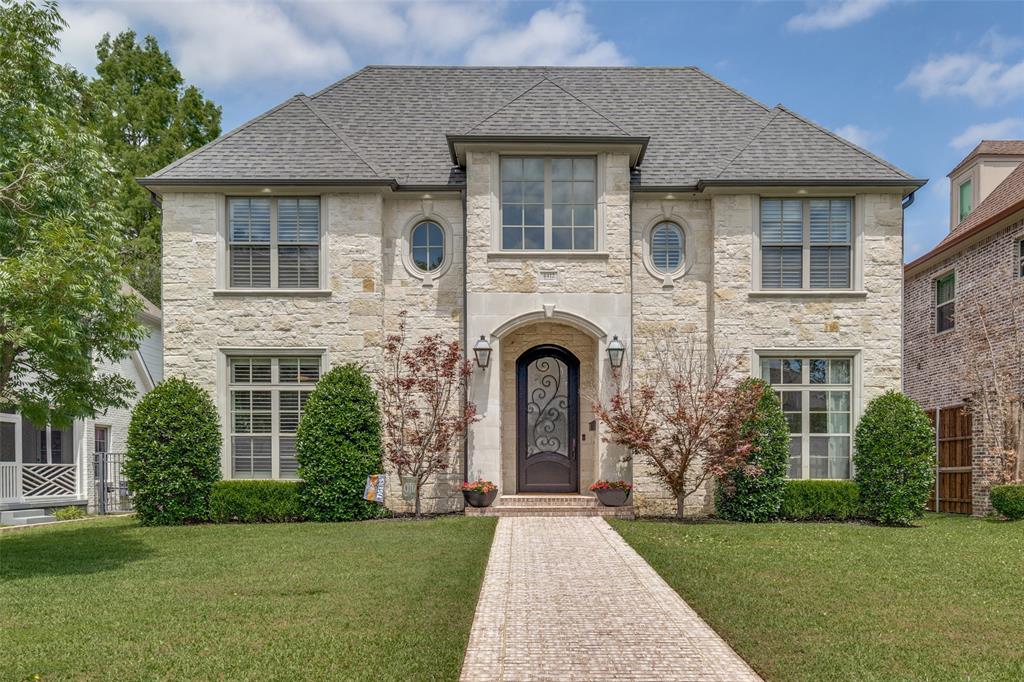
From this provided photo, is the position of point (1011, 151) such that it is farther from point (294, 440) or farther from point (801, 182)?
point (294, 440)

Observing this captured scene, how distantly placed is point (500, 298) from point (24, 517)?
11014 mm

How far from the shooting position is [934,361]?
20031 mm

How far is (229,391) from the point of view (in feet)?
49.0

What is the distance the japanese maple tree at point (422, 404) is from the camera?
47.3 ft

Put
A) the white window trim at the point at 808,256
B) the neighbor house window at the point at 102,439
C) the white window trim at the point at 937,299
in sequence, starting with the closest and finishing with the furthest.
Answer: the white window trim at the point at 808,256 < the white window trim at the point at 937,299 < the neighbor house window at the point at 102,439

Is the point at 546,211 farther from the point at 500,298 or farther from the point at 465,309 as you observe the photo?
the point at 465,309

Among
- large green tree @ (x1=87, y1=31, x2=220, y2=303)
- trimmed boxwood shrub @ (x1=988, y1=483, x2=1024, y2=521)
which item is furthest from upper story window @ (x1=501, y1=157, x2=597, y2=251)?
large green tree @ (x1=87, y1=31, x2=220, y2=303)

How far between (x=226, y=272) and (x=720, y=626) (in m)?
11.3

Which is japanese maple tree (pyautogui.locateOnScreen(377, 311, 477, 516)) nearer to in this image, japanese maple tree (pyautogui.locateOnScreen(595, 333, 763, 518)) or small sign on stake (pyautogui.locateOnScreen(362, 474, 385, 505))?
small sign on stake (pyautogui.locateOnScreen(362, 474, 385, 505))

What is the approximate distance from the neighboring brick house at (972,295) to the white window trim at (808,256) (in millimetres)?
3607

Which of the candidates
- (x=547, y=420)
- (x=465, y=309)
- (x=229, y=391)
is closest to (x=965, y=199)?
(x=547, y=420)

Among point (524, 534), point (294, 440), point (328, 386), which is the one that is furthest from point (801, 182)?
point (294, 440)

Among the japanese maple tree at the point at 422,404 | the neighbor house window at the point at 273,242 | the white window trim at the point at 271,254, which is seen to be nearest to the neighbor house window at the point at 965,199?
the japanese maple tree at the point at 422,404

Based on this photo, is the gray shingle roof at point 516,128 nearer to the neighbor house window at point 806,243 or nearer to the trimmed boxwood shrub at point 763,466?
the neighbor house window at point 806,243
